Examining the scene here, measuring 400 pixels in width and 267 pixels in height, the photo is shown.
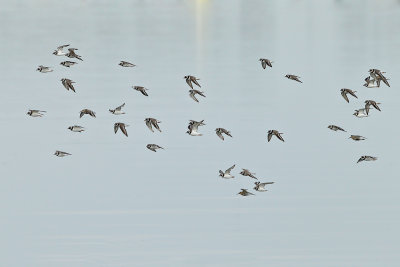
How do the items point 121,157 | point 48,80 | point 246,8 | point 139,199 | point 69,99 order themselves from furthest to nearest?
point 246,8, point 48,80, point 69,99, point 121,157, point 139,199

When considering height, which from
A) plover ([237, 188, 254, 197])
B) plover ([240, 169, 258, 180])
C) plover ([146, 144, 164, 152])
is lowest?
plover ([237, 188, 254, 197])

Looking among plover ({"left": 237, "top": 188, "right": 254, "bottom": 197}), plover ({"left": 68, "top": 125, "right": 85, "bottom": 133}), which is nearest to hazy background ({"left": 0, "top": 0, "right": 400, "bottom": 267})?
plover ({"left": 237, "top": 188, "right": 254, "bottom": 197})

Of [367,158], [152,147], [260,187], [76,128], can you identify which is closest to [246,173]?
[260,187]

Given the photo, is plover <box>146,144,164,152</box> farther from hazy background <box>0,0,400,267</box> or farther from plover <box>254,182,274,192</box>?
plover <box>254,182,274,192</box>

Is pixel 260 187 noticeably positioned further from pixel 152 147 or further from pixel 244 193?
pixel 152 147

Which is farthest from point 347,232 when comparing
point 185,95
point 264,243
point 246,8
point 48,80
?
point 246,8

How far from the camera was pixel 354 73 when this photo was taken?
59.5 meters

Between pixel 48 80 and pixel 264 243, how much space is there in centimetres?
2714

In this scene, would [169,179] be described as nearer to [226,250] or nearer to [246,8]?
[226,250]

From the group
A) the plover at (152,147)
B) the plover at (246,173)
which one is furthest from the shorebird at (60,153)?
the plover at (246,173)

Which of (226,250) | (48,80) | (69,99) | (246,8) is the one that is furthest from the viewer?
(246,8)

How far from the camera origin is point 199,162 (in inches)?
1561

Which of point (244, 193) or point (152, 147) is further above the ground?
point (152, 147)

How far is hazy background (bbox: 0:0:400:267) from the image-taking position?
30.9 meters
